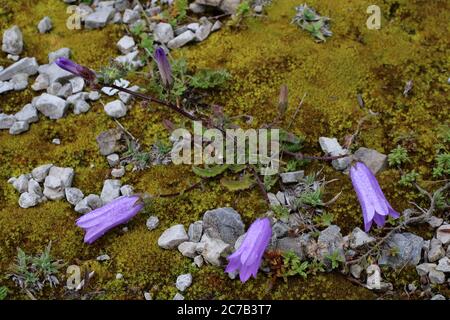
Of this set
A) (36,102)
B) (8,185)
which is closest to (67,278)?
(8,185)

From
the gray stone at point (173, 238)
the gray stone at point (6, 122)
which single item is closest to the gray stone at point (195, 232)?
the gray stone at point (173, 238)

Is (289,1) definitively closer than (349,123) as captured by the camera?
No

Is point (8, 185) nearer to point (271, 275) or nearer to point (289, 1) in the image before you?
point (271, 275)

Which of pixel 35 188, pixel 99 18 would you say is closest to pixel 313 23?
pixel 99 18

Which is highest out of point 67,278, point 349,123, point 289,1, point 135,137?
point 289,1

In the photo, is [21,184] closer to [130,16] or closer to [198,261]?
[198,261]

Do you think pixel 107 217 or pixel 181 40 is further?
pixel 181 40

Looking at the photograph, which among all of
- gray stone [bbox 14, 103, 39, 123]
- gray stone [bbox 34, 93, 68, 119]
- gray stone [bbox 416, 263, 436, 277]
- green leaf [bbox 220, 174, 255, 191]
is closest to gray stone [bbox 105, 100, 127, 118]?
gray stone [bbox 34, 93, 68, 119]
